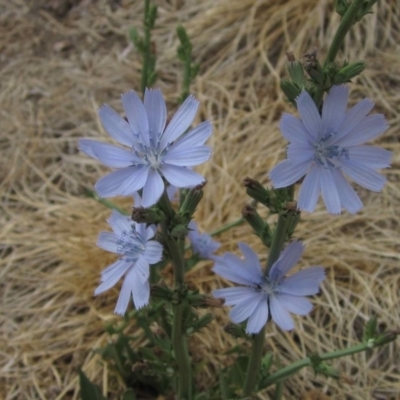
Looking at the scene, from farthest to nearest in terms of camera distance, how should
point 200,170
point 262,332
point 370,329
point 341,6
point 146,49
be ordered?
point 200,170, point 146,49, point 370,329, point 262,332, point 341,6

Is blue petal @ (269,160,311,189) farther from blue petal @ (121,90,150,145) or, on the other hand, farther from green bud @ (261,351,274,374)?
green bud @ (261,351,274,374)

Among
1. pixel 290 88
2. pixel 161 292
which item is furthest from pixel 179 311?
pixel 290 88

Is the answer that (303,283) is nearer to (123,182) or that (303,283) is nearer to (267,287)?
(267,287)

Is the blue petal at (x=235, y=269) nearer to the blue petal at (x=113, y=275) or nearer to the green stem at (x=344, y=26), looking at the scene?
the blue petal at (x=113, y=275)

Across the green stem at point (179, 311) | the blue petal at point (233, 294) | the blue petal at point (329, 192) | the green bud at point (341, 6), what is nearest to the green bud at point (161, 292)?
the green stem at point (179, 311)

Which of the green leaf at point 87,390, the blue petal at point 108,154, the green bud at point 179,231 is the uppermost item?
the blue petal at point 108,154

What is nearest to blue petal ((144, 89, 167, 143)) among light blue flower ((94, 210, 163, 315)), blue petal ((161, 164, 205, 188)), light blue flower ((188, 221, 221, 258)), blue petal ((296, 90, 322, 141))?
blue petal ((161, 164, 205, 188))

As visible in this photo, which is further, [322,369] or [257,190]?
[322,369]
